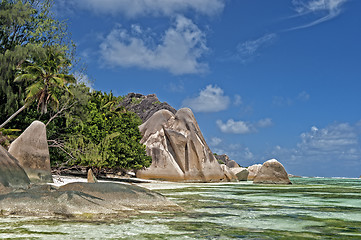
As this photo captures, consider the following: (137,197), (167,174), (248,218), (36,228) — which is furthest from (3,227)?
(167,174)

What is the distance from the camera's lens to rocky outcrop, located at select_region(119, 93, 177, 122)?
8779 cm

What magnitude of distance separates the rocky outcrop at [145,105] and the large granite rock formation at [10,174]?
73.5 metres

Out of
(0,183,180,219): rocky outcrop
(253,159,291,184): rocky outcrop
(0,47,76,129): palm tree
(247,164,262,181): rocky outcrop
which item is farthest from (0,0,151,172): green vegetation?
(247,164,262,181): rocky outcrop

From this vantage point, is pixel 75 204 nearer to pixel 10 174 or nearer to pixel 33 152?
pixel 10 174

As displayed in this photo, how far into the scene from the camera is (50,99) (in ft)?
84.6

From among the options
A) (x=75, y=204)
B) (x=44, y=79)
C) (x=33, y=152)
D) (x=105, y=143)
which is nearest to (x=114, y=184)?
(x=75, y=204)

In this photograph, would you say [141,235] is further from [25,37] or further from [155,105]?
[155,105]

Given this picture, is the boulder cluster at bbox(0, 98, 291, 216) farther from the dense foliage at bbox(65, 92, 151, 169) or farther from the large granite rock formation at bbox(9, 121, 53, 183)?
the dense foliage at bbox(65, 92, 151, 169)

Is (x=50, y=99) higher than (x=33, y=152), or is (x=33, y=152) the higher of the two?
(x=50, y=99)

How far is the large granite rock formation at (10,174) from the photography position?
33.3 feet

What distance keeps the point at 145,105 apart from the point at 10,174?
83.5 metres

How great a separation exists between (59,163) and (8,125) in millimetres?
4271

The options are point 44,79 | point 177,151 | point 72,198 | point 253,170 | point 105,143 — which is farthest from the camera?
point 253,170

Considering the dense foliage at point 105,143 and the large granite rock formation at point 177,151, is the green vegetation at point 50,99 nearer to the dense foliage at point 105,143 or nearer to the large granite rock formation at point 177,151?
the dense foliage at point 105,143
